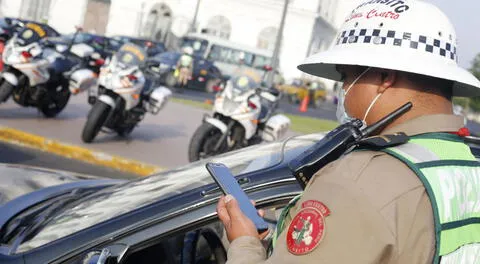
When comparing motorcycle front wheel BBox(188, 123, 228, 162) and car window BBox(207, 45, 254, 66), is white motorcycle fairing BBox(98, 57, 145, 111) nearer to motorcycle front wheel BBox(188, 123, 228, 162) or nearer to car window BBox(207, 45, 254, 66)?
motorcycle front wheel BBox(188, 123, 228, 162)

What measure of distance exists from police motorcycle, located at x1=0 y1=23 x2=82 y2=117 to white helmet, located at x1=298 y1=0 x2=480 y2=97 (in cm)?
771

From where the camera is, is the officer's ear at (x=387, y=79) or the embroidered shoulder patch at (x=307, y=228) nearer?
the embroidered shoulder patch at (x=307, y=228)

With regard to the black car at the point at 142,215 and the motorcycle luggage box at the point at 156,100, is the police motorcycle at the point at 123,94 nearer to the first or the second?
the motorcycle luggage box at the point at 156,100

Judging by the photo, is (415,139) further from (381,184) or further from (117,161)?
(117,161)

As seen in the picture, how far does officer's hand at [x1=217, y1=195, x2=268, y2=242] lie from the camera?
1720 millimetres

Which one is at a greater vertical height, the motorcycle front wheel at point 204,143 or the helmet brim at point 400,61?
the helmet brim at point 400,61

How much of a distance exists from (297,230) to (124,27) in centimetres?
4413

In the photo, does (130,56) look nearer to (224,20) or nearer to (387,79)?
(387,79)

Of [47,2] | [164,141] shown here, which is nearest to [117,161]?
[164,141]

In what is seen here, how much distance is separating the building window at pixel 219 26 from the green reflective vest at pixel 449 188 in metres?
44.1

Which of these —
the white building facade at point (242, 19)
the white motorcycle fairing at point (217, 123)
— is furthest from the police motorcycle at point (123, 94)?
the white building facade at point (242, 19)

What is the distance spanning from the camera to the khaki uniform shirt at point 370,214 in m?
1.43

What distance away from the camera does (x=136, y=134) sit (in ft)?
34.3

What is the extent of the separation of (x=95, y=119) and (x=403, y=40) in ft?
23.3
